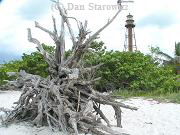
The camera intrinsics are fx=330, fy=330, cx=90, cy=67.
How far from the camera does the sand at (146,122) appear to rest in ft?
21.2

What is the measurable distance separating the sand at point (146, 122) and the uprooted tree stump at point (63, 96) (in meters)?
0.25

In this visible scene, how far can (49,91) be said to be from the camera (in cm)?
→ 687

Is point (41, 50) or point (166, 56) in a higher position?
point (166, 56)

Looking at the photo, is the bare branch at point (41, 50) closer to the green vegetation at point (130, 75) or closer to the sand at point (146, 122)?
the sand at point (146, 122)

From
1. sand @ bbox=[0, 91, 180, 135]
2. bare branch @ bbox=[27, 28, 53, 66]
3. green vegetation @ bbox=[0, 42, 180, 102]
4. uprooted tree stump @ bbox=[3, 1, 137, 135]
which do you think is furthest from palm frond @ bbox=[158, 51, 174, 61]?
bare branch @ bbox=[27, 28, 53, 66]

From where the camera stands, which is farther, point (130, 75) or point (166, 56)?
point (166, 56)

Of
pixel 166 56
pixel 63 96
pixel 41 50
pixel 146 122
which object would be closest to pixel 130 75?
pixel 146 122

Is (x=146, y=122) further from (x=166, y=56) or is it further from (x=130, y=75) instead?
(x=166, y=56)

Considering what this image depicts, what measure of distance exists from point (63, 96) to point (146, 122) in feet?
7.95

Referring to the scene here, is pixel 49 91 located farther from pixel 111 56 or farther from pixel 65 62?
pixel 111 56

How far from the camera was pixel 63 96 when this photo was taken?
6777mm

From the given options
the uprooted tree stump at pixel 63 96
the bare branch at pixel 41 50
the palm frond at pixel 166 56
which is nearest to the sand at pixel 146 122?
the uprooted tree stump at pixel 63 96

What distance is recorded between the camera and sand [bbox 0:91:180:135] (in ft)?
21.2

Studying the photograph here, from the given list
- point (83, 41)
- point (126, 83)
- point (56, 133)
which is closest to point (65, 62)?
point (83, 41)
